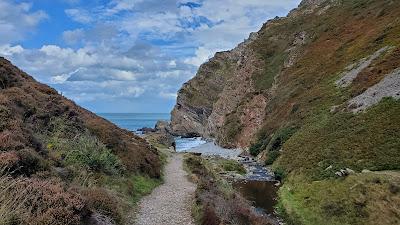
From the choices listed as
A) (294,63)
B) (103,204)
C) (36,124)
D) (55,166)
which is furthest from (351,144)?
(294,63)

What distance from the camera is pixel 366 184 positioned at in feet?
93.1

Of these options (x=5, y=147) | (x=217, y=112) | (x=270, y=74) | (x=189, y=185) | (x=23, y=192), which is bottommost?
(x=189, y=185)

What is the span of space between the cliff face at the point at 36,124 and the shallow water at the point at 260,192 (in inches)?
348

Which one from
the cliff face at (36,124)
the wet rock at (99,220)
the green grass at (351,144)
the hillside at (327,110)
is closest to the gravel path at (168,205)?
the wet rock at (99,220)

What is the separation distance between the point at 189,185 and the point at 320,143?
16954 mm

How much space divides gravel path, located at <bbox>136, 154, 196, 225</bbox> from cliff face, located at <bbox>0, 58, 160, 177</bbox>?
3.16m

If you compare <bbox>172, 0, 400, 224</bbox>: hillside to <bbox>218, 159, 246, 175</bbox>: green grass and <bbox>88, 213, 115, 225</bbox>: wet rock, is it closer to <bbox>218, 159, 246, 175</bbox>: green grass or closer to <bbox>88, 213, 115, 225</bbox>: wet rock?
<bbox>218, 159, 246, 175</bbox>: green grass

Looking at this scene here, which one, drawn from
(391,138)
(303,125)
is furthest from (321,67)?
(391,138)

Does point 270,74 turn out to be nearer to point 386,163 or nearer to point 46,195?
point 386,163

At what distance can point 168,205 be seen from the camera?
23.6 meters

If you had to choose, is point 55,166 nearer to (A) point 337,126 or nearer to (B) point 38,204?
(B) point 38,204

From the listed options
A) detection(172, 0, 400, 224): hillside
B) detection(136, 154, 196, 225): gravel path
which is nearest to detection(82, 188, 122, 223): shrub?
detection(136, 154, 196, 225): gravel path

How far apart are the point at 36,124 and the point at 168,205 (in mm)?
9494

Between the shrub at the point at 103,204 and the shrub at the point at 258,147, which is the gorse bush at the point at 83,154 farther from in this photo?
the shrub at the point at 258,147
